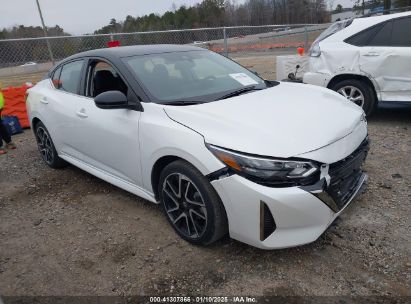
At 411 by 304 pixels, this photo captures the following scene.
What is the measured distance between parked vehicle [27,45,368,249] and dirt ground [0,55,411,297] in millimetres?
265

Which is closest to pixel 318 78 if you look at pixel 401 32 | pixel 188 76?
pixel 401 32

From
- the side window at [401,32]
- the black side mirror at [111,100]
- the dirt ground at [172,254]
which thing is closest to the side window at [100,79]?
the black side mirror at [111,100]

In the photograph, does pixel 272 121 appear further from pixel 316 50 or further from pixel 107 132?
pixel 316 50

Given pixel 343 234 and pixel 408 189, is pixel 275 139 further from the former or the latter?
pixel 408 189

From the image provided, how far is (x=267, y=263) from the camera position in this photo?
2717 millimetres

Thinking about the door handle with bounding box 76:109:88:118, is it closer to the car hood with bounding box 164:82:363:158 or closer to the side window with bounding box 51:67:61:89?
the side window with bounding box 51:67:61:89

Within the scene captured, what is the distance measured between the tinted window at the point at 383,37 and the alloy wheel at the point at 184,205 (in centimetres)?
424

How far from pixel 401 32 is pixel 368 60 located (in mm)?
584

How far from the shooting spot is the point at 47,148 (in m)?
4.95

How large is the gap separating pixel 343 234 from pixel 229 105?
141 cm

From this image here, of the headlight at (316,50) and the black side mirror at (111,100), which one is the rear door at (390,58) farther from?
the black side mirror at (111,100)

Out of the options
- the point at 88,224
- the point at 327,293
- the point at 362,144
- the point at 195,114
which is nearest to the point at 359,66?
the point at 362,144

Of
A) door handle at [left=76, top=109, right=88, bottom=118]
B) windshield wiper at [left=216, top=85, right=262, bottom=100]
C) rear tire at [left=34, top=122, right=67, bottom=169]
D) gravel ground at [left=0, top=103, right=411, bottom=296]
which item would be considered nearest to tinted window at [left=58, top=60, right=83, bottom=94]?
door handle at [left=76, top=109, right=88, bottom=118]

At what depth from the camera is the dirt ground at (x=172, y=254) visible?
2.53 m
